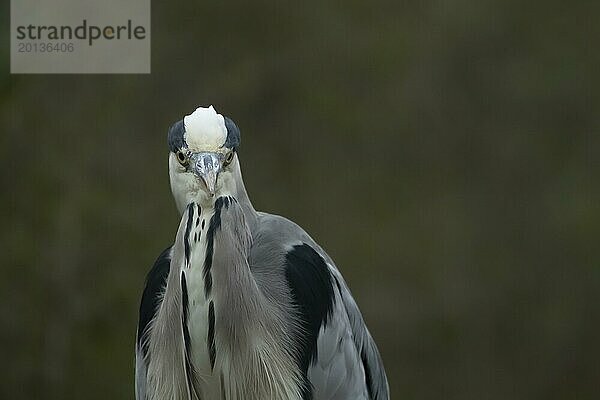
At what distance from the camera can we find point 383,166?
3625mm

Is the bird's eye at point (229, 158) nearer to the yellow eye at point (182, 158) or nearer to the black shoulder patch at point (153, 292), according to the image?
the yellow eye at point (182, 158)

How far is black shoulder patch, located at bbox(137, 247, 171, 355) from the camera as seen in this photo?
1849 millimetres

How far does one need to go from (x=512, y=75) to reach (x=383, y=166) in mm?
555

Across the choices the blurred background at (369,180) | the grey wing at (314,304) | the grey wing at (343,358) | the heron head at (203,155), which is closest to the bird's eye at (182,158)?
the heron head at (203,155)

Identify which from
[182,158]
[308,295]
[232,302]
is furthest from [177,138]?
[308,295]

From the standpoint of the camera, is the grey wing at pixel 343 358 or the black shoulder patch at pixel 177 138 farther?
the grey wing at pixel 343 358

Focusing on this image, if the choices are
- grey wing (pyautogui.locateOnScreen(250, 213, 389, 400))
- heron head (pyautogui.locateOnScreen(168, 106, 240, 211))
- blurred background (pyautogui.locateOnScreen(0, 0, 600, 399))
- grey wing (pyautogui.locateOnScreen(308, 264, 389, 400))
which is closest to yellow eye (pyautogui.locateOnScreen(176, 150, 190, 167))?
heron head (pyautogui.locateOnScreen(168, 106, 240, 211))

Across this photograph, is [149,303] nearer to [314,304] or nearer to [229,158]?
[314,304]

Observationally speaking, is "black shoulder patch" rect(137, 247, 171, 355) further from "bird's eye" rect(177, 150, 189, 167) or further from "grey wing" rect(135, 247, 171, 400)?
"bird's eye" rect(177, 150, 189, 167)

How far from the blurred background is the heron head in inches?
79.7

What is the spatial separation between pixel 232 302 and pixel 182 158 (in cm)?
23

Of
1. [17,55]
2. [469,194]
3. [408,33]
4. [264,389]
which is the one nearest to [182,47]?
[17,55]

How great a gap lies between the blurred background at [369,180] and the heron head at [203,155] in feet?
6.64

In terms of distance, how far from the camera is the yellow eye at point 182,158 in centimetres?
156
